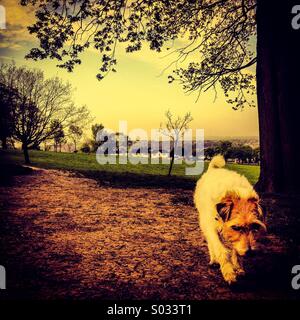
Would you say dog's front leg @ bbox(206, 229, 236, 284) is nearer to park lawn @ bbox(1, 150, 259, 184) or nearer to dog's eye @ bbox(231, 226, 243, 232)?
dog's eye @ bbox(231, 226, 243, 232)

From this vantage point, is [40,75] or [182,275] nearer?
[182,275]

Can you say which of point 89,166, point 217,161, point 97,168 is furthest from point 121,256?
point 89,166

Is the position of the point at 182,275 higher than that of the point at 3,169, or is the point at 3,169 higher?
the point at 3,169

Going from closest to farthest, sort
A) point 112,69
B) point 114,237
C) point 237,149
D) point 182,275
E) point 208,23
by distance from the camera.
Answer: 1. point 182,275
2. point 114,237
3. point 112,69
4. point 208,23
5. point 237,149

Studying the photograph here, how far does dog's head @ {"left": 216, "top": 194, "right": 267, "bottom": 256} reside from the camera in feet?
12.1

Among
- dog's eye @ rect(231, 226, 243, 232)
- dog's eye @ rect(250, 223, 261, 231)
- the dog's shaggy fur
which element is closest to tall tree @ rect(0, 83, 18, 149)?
the dog's shaggy fur

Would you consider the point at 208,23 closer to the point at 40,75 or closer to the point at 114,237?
the point at 114,237

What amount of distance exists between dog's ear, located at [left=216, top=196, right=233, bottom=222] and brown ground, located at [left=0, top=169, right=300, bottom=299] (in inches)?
47.0
